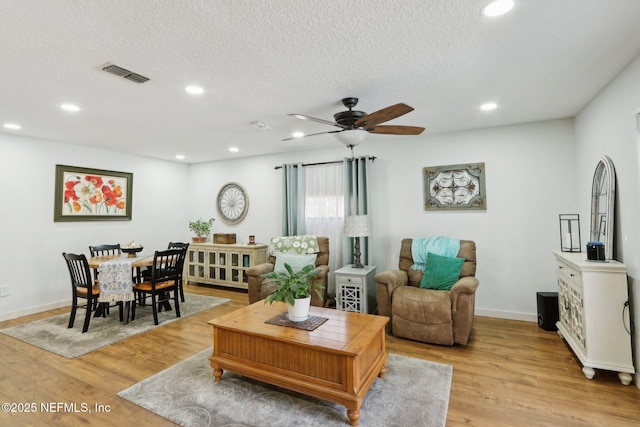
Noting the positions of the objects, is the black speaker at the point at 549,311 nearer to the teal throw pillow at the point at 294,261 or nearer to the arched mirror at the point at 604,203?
the arched mirror at the point at 604,203

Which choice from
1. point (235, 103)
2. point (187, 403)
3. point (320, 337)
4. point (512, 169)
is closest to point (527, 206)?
point (512, 169)

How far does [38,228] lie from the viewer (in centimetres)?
445

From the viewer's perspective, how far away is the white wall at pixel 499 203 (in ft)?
12.6

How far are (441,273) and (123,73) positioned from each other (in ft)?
12.1

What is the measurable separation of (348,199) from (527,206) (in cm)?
238

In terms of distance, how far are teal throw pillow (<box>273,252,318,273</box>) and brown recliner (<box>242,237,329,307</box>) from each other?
0.41ft

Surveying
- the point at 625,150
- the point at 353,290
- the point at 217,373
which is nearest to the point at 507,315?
the point at 353,290

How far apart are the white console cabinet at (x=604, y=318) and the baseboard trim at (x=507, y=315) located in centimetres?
135

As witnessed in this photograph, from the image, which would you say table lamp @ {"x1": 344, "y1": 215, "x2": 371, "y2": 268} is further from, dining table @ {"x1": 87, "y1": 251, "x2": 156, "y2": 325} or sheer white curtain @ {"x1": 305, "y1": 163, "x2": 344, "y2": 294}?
dining table @ {"x1": 87, "y1": 251, "x2": 156, "y2": 325}

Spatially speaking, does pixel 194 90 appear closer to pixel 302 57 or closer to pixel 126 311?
pixel 302 57

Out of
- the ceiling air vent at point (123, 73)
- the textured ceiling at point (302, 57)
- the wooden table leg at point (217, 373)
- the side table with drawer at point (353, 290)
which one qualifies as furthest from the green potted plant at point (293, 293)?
the ceiling air vent at point (123, 73)

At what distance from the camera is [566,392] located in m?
2.32

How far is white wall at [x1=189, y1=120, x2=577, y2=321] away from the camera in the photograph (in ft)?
12.6

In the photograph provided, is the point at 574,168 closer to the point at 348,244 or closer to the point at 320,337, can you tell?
the point at 348,244
